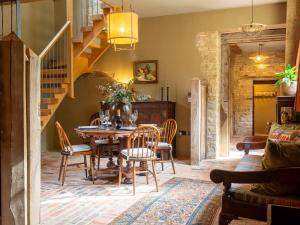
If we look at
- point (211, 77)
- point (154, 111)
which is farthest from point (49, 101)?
point (211, 77)

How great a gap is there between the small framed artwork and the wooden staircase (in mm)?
979

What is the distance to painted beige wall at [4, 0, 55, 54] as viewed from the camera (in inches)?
297

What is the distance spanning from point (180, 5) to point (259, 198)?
5029mm

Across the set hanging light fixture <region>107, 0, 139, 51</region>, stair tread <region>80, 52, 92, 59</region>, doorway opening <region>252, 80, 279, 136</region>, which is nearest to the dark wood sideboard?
stair tread <region>80, 52, 92, 59</region>

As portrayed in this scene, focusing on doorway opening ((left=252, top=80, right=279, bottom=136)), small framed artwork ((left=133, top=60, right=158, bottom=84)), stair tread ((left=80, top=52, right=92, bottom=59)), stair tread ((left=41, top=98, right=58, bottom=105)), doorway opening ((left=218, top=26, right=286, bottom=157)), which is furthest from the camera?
doorway opening ((left=252, top=80, right=279, bottom=136))

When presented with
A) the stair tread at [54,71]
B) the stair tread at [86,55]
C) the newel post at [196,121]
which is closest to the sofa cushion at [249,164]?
the newel post at [196,121]

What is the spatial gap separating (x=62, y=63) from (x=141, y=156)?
4010mm

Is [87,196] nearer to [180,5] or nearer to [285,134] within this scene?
[285,134]

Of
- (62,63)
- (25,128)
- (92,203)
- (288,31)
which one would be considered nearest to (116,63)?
(62,63)

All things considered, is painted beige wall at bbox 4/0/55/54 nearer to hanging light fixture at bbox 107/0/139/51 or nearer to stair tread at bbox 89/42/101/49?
stair tread at bbox 89/42/101/49

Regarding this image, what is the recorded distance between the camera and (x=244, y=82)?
447 inches

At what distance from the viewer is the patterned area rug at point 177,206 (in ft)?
10.1

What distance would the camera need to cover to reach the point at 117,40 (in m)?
4.84

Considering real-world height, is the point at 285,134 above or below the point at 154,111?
below
